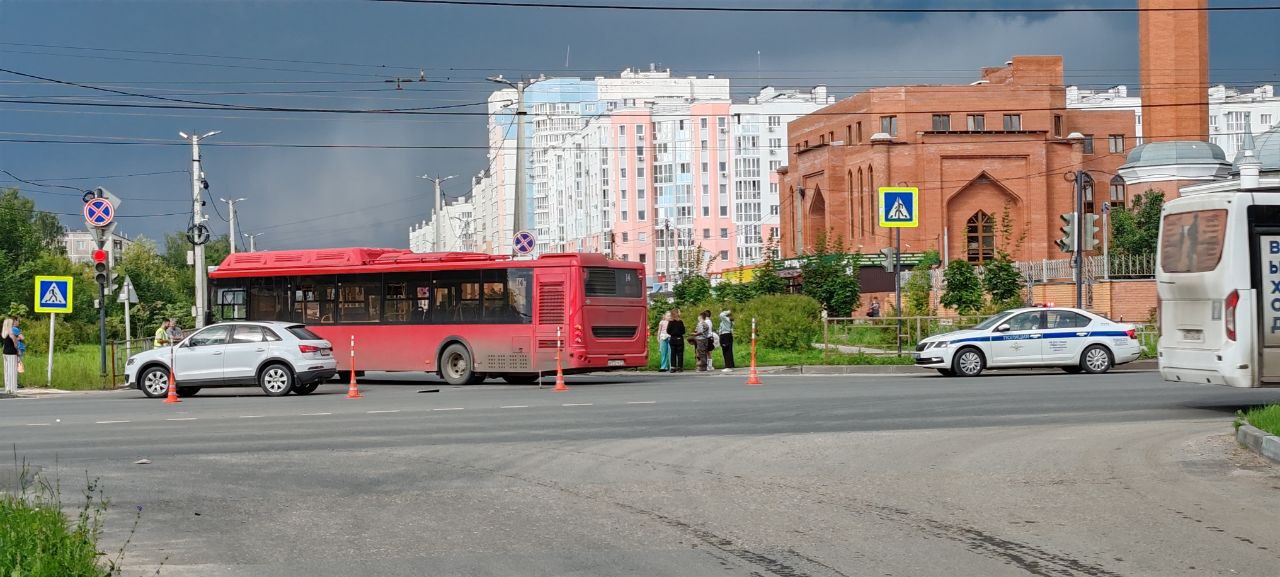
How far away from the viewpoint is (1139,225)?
78875 mm

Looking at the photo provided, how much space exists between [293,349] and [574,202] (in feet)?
459

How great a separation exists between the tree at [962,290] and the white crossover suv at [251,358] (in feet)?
62.7

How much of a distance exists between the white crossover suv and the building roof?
62437 mm

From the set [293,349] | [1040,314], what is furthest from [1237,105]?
[293,349]

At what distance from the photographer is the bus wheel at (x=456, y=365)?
29.8 meters

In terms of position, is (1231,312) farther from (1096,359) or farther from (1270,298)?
(1096,359)

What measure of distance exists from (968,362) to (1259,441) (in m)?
16.3

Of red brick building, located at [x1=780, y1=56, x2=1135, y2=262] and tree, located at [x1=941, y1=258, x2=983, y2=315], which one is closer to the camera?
tree, located at [x1=941, y1=258, x2=983, y2=315]

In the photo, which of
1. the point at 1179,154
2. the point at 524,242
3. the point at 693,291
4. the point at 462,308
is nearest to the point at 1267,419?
the point at 462,308

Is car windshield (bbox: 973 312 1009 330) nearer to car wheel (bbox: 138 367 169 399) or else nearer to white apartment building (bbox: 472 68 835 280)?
car wheel (bbox: 138 367 169 399)

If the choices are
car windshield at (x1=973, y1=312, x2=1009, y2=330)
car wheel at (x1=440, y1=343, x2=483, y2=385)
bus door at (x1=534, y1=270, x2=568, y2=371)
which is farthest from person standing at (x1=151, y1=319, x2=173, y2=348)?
car windshield at (x1=973, y1=312, x2=1009, y2=330)

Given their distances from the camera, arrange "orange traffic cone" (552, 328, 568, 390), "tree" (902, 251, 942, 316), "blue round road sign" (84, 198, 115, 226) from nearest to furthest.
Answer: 1. "orange traffic cone" (552, 328, 568, 390)
2. "blue round road sign" (84, 198, 115, 226)
3. "tree" (902, 251, 942, 316)

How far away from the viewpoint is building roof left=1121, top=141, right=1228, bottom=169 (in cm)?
7556

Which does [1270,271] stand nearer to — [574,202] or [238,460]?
[238,460]
